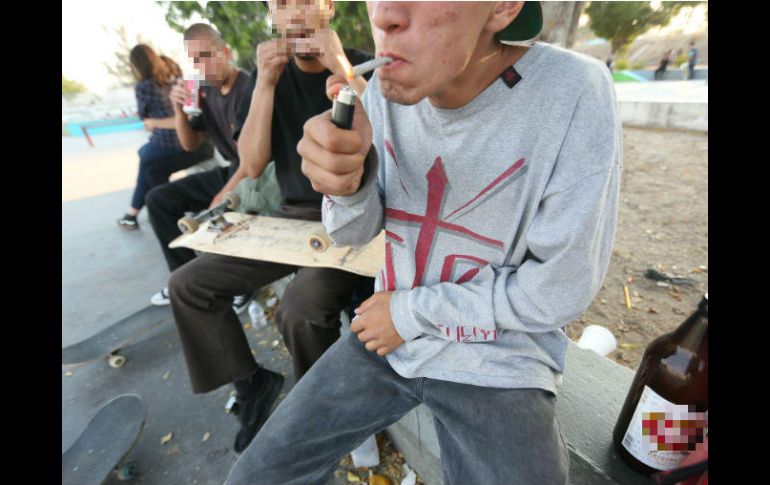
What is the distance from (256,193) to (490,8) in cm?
173

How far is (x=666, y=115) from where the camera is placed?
677 centimetres

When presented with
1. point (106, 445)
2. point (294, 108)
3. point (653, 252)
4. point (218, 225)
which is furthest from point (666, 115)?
point (106, 445)

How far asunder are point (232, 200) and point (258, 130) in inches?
21.5

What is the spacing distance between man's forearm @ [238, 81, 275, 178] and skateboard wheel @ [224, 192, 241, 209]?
29 centimetres

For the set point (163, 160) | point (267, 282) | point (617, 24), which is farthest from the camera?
point (617, 24)

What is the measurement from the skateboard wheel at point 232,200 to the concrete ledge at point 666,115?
256 inches

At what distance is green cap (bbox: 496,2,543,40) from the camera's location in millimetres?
810

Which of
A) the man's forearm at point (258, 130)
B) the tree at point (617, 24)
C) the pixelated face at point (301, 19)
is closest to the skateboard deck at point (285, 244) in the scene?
the man's forearm at point (258, 130)

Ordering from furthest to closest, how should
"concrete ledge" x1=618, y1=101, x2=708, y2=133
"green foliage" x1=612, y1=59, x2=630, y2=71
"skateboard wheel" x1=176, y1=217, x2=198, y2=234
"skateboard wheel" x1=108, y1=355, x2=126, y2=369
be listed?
"green foliage" x1=612, y1=59, x2=630, y2=71, "concrete ledge" x1=618, y1=101, x2=708, y2=133, "skateboard wheel" x1=108, y1=355, x2=126, y2=369, "skateboard wheel" x1=176, y1=217, x2=198, y2=234

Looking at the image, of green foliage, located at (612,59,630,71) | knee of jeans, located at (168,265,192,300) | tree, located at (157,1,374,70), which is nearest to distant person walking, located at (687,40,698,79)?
green foliage, located at (612,59,630,71)

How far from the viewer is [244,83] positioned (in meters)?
2.37

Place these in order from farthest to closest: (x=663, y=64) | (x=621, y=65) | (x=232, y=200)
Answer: (x=621, y=65), (x=663, y=64), (x=232, y=200)

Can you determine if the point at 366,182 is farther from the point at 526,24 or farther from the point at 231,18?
the point at 231,18

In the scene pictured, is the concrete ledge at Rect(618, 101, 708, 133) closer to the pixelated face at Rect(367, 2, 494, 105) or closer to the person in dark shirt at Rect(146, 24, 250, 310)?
the person in dark shirt at Rect(146, 24, 250, 310)
